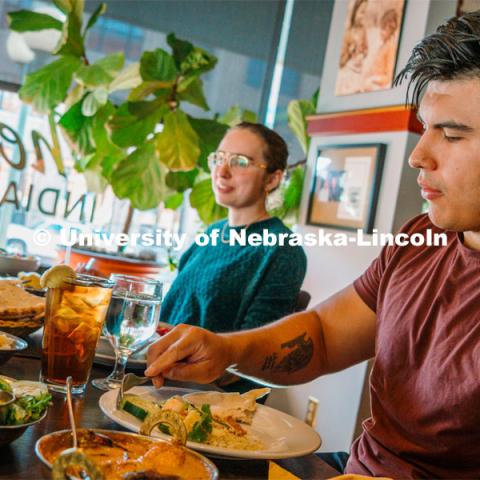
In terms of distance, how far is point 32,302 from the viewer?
57.7 inches

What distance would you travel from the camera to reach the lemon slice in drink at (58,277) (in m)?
1.13

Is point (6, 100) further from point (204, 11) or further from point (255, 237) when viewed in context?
point (255, 237)

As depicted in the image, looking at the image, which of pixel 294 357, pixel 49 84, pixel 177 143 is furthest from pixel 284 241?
pixel 49 84

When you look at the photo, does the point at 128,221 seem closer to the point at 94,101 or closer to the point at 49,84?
the point at 94,101

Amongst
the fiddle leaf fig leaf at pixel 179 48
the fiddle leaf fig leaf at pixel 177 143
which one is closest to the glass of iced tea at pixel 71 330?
the fiddle leaf fig leaf at pixel 177 143

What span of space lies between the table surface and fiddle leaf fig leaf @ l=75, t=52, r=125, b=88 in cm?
259

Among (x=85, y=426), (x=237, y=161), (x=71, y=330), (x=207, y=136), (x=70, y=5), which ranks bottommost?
(x=85, y=426)

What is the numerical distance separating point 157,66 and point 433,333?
2.59 m

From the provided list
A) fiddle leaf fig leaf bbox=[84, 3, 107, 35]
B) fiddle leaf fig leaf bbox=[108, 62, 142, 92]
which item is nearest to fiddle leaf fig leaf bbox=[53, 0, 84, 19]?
fiddle leaf fig leaf bbox=[84, 3, 107, 35]

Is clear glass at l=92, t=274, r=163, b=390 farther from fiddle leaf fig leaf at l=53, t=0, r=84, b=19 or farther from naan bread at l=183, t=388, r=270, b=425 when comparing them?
fiddle leaf fig leaf at l=53, t=0, r=84, b=19

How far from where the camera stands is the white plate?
94 cm

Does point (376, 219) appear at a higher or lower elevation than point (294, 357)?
higher

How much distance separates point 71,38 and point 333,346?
8.21 feet

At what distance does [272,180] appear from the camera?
2.92 meters
